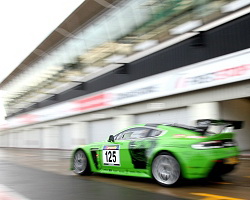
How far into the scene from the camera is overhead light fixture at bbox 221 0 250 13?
1177cm

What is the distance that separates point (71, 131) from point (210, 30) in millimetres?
17091

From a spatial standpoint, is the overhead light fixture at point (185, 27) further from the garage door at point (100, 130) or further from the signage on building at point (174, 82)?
the garage door at point (100, 130)

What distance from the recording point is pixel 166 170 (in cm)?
597

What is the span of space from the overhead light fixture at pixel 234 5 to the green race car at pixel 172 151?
7156 millimetres

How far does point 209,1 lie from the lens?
13.0 m

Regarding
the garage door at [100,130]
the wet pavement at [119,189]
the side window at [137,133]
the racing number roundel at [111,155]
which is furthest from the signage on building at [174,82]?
the racing number roundel at [111,155]

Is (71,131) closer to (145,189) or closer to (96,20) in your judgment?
(96,20)

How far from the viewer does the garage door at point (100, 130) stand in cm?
→ 2155

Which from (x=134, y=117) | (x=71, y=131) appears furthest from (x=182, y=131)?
(x=71, y=131)

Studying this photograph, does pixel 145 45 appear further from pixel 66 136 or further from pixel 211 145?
pixel 66 136

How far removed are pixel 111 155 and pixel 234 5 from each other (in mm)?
8512

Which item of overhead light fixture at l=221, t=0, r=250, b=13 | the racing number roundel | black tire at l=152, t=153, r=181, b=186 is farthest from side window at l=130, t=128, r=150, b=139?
overhead light fixture at l=221, t=0, r=250, b=13

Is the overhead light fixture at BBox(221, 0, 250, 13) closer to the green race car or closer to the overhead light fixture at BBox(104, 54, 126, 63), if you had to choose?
the green race car

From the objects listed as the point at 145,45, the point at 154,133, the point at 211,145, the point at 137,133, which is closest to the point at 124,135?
the point at 137,133
